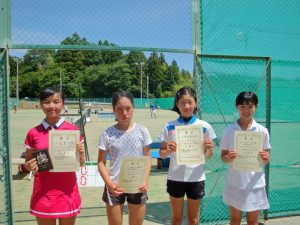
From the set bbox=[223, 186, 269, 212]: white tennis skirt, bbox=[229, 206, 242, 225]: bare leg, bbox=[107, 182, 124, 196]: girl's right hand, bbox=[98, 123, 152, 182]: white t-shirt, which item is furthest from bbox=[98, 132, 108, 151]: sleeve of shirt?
bbox=[229, 206, 242, 225]: bare leg

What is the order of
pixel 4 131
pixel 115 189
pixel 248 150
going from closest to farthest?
pixel 115 189 → pixel 248 150 → pixel 4 131

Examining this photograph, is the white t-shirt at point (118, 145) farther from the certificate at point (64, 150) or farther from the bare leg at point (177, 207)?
the bare leg at point (177, 207)

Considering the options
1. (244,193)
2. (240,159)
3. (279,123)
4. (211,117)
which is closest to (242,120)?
(240,159)

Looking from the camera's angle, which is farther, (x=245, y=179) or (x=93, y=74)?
(x=93, y=74)

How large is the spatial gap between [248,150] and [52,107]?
1.99 m

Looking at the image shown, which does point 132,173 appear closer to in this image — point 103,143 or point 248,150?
point 103,143

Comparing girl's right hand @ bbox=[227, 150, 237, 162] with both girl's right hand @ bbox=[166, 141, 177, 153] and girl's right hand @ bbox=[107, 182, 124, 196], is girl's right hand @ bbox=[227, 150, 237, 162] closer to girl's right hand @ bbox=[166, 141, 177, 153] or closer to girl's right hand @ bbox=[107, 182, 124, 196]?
girl's right hand @ bbox=[166, 141, 177, 153]

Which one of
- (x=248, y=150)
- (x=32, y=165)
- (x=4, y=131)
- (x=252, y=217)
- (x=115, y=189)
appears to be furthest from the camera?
(x=4, y=131)

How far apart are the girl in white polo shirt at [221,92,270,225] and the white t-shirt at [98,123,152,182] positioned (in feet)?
3.27

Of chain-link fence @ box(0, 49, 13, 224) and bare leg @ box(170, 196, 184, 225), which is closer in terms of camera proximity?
bare leg @ box(170, 196, 184, 225)

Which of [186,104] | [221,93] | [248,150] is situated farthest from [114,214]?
[221,93]

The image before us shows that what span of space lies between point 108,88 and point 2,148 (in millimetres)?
64401

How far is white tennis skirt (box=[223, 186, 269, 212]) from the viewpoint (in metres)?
3.49

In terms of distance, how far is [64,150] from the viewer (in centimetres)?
307
